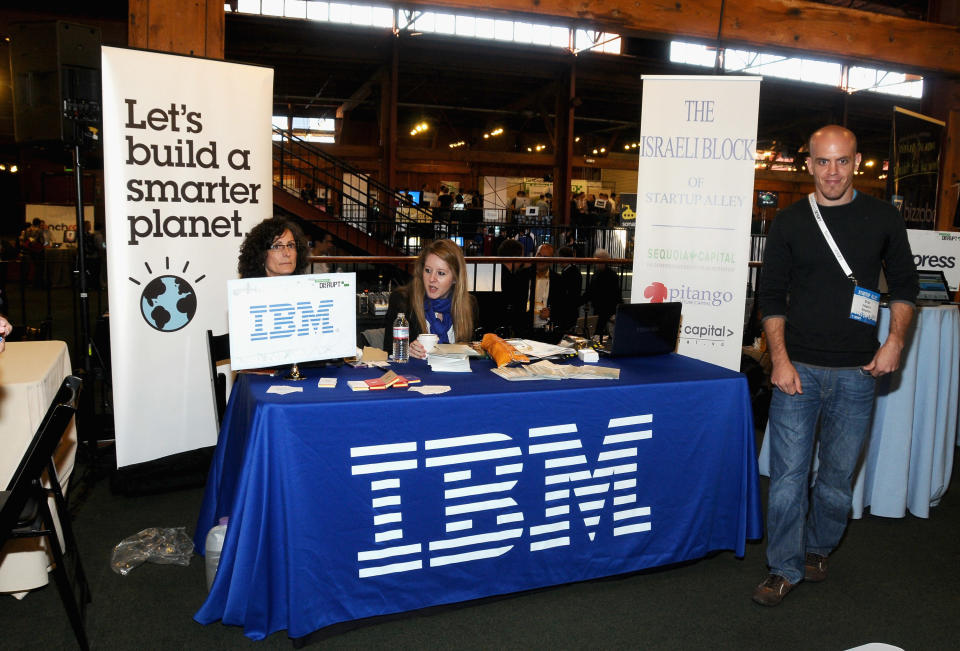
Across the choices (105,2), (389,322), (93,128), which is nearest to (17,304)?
(105,2)

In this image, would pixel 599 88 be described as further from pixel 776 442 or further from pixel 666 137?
pixel 776 442

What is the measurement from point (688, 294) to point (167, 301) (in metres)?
2.86

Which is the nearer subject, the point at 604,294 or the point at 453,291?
the point at 453,291

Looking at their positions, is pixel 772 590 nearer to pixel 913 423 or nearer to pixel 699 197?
pixel 913 423

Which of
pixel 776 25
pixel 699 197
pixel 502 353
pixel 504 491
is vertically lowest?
pixel 504 491

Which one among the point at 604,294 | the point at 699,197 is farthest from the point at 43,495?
the point at 604,294

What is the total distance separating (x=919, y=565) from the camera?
284cm

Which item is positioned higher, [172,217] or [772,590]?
Result: [172,217]

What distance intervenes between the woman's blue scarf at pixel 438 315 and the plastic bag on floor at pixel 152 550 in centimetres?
142

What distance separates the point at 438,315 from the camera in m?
3.24

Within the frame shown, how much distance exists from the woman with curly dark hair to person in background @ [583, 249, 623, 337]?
3.65 m

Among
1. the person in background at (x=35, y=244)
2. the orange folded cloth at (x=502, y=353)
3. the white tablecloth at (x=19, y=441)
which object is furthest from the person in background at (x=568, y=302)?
the person in background at (x=35, y=244)

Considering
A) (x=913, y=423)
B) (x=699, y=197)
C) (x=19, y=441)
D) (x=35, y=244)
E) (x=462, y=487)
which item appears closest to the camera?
(x=462, y=487)

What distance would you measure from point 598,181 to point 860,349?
67.3ft
